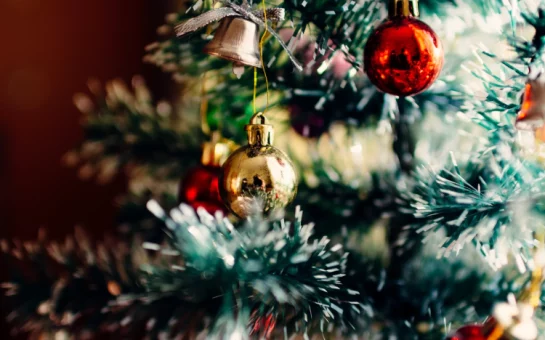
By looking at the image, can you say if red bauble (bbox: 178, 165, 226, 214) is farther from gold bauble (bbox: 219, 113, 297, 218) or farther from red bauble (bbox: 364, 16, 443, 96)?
red bauble (bbox: 364, 16, 443, 96)

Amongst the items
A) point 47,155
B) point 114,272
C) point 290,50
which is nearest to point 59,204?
point 47,155

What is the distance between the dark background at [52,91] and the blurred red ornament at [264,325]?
0.72 m

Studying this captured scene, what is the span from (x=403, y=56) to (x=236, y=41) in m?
0.12

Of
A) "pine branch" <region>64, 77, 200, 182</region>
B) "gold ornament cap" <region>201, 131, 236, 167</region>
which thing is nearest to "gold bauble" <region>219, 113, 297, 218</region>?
"gold ornament cap" <region>201, 131, 236, 167</region>

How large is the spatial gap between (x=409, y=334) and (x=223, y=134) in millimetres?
301

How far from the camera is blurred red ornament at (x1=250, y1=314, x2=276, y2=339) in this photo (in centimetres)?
35

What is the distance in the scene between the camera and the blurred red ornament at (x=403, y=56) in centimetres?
36

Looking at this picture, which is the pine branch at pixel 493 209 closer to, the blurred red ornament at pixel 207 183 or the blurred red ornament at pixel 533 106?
the blurred red ornament at pixel 533 106

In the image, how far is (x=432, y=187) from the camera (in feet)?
1.35

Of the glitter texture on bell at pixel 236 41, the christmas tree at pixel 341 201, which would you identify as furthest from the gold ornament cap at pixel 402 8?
the glitter texture on bell at pixel 236 41

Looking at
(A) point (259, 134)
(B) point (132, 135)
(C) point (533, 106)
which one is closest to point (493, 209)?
(C) point (533, 106)

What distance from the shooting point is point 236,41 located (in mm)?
386

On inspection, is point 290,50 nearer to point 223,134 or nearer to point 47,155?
point 223,134

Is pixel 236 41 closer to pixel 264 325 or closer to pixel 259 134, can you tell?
pixel 259 134
